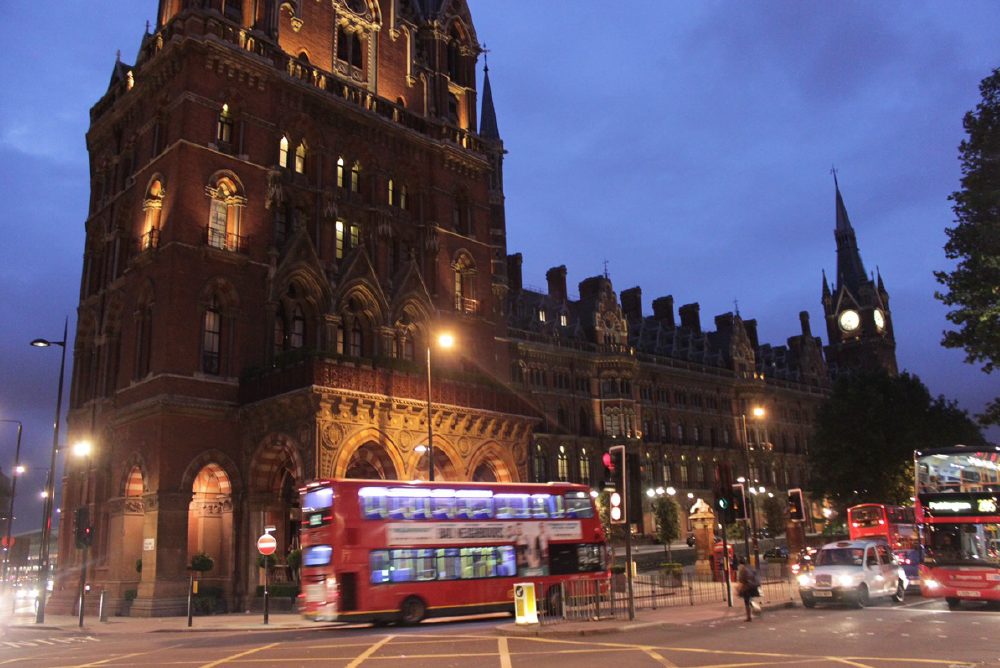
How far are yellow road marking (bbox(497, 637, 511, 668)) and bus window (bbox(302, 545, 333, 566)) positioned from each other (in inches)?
234

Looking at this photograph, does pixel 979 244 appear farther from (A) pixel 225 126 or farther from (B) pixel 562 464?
(B) pixel 562 464

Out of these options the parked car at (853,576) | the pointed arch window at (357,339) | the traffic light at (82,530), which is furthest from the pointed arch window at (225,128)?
the parked car at (853,576)

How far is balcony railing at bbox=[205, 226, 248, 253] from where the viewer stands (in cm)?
3541

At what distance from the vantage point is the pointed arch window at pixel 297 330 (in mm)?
37531

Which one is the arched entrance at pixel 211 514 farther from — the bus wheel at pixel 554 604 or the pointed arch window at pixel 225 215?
the bus wheel at pixel 554 604

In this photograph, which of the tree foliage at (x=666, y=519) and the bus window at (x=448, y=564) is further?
the tree foliage at (x=666, y=519)

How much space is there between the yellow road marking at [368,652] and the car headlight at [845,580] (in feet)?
46.3

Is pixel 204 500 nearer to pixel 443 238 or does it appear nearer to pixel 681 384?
pixel 443 238

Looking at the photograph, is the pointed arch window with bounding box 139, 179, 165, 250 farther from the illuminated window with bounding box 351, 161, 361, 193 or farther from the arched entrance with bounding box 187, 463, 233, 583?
the arched entrance with bounding box 187, 463, 233, 583

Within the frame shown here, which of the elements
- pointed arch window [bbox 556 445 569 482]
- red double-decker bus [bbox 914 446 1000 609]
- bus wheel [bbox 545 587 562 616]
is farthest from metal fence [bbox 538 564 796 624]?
pointed arch window [bbox 556 445 569 482]

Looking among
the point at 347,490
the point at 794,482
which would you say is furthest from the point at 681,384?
the point at 347,490

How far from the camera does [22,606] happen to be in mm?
45281

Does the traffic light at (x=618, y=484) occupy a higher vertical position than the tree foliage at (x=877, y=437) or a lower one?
lower

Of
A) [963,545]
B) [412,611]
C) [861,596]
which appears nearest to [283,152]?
[412,611]
